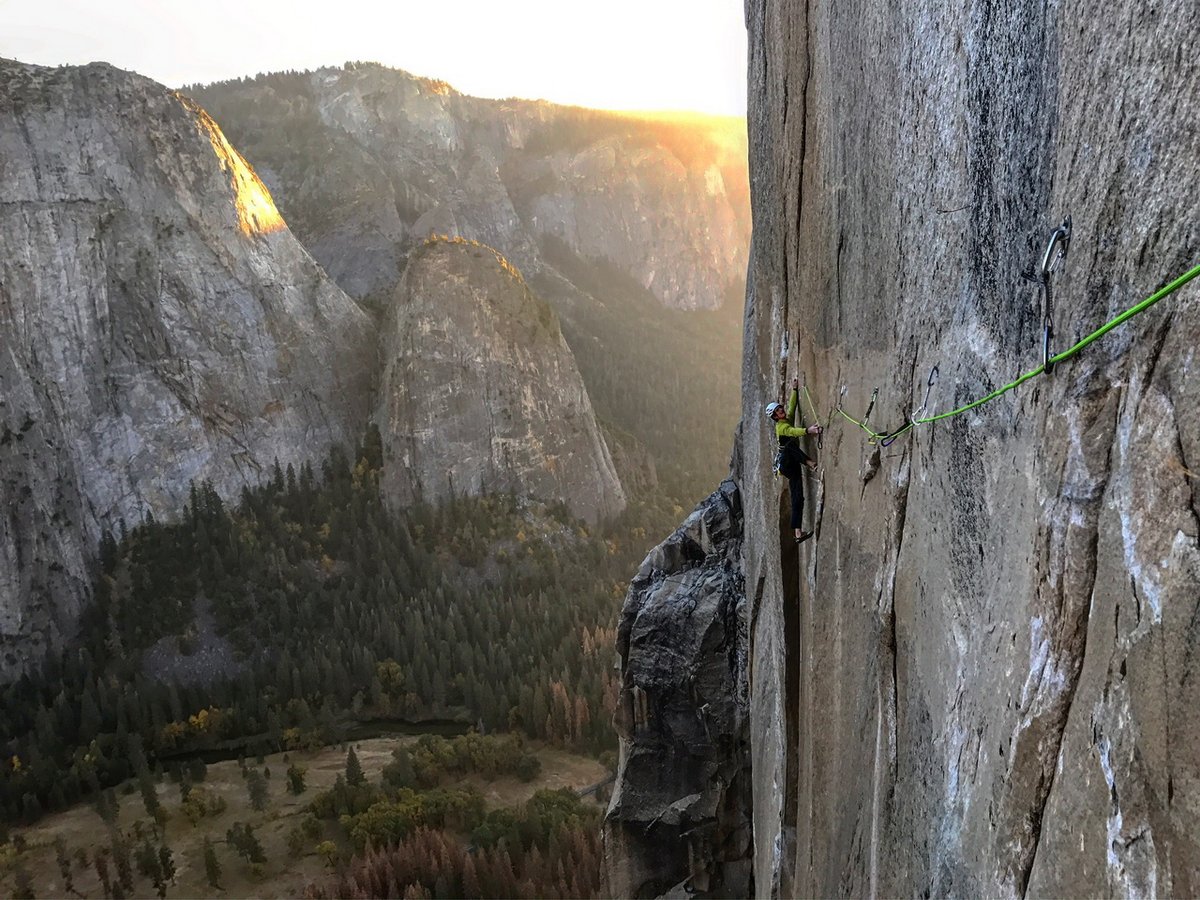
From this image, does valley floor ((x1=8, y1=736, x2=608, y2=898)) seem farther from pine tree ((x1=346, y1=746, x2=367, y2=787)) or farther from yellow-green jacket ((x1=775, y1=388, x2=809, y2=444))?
yellow-green jacket ((x1=775, y1=388, x2=809, y2=444))

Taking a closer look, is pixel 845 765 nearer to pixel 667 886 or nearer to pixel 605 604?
pixel 667 886

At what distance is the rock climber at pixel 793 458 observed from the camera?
783 cm

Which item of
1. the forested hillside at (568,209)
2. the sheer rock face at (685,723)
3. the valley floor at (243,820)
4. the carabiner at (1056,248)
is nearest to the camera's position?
the carabiner at (1056,248)

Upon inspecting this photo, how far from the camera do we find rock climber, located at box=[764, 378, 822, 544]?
7.83 m

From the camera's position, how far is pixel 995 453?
405 centimetres

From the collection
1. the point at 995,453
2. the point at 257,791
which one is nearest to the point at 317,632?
the point at 257,791

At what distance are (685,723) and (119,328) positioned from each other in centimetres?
3335

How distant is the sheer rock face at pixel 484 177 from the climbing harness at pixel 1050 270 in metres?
58.3

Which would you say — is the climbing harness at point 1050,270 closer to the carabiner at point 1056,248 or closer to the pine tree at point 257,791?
the carabiner at point 1056,248

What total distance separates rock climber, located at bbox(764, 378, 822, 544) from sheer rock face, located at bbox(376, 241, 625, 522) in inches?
1463

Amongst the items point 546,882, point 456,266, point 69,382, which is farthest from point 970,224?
point 456,266

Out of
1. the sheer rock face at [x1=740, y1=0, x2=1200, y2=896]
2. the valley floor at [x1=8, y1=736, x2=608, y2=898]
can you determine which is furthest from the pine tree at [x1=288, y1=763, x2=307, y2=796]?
the sheer rock face at [x1=740, y1=0, x2=1200, y2=896]

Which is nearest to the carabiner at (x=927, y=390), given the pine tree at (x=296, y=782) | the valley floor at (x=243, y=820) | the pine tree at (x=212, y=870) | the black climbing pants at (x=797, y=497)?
the black climbing pants at (x=797, y=497)

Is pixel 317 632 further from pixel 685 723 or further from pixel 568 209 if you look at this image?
pixel 568 209
